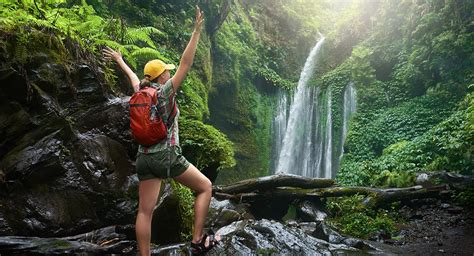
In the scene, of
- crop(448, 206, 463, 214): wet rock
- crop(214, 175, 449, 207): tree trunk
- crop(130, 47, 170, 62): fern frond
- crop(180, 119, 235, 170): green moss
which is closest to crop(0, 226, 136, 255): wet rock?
Result: crop(130, 47, 170, 62): fern frond

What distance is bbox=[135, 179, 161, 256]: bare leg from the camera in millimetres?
3453

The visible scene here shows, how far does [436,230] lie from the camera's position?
7.70m

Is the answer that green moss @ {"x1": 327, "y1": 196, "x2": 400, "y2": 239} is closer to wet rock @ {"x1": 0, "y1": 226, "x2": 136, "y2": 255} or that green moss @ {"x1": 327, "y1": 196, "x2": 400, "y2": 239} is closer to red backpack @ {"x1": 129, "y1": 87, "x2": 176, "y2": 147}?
wet rock @ {"x1": 0, "y1": 226, "x2": 136, "y2": 255}

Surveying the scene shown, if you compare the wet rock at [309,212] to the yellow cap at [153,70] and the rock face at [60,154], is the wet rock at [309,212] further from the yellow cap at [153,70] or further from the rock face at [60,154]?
the yellow cap at [153,70]

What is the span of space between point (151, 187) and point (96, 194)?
146cm

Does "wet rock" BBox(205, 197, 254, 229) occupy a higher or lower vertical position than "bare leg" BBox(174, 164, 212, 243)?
lower

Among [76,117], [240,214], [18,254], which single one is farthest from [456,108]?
[18,254]

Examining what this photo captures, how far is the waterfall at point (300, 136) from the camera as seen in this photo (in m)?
18.8

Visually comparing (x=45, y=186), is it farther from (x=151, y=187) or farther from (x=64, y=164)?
(x=151, y=187)

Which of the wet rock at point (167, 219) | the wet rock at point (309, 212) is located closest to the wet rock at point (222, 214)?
the wet rock at point (309, 212)

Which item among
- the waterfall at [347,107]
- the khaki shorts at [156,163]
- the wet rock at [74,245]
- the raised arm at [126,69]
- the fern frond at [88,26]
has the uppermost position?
the waterfall at [347,107]

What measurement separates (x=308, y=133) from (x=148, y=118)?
55.0 ft

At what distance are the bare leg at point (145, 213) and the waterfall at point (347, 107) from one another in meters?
16.0

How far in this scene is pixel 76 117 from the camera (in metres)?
4.88
